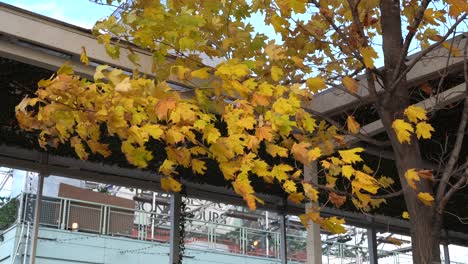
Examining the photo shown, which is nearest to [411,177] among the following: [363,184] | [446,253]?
[363,184]

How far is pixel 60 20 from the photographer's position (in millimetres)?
4637

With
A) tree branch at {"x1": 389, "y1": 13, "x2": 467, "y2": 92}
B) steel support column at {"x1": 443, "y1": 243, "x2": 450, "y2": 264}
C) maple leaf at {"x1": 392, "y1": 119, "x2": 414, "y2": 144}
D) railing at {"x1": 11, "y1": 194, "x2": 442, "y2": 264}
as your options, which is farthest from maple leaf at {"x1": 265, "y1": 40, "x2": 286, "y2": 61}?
steel support column at {"x1": 443, "y1": 243, "x2": 450, "y2": 264}

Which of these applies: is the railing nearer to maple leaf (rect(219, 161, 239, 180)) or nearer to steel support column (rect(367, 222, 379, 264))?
steel support column (rect(367, 222, 379, 264))

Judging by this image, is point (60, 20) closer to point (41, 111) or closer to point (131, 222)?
point (41, 111)

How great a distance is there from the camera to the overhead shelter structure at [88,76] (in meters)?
4.52

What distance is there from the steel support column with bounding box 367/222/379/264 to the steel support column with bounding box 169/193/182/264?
3.65m

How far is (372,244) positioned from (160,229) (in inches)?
157

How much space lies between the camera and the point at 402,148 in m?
3.20

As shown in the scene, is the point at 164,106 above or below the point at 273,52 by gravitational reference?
below

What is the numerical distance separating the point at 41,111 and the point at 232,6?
1350mm

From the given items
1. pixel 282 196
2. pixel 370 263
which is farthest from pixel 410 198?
pixel 370 263

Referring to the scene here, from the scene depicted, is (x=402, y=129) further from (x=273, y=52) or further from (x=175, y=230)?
(x=175, y=230)

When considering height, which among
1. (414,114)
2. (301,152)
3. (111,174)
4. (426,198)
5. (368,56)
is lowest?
(426,198)

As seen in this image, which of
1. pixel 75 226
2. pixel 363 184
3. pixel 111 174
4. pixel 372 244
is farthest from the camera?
pixel 372 244
